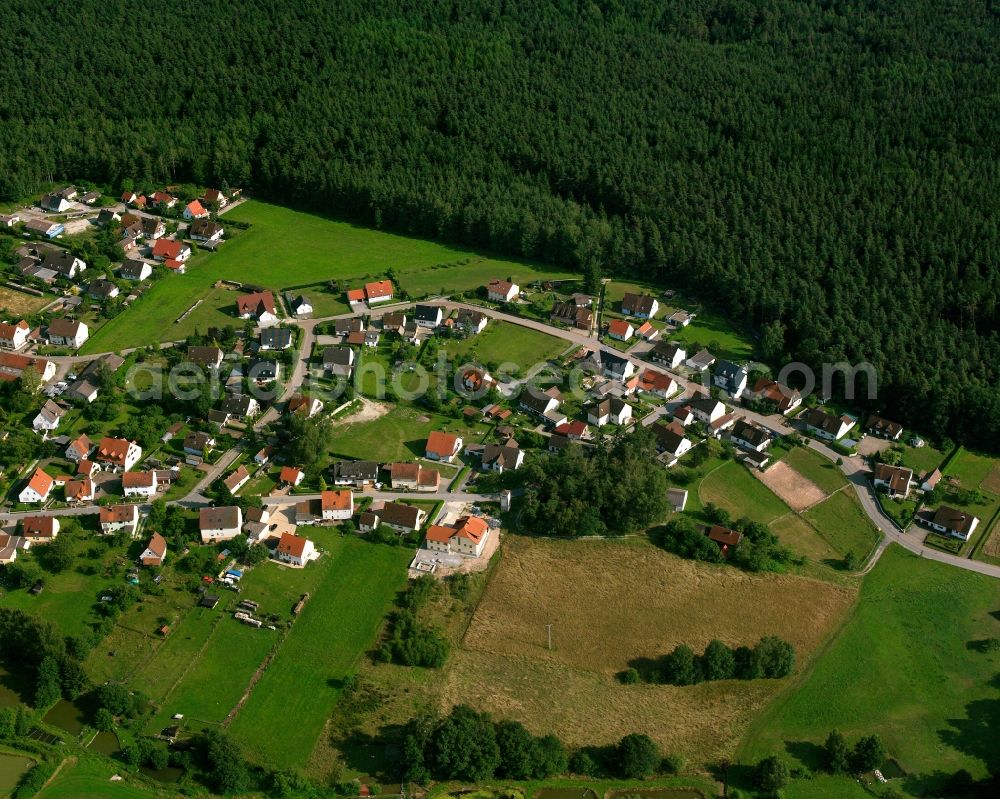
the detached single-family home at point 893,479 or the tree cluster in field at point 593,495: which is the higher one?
the tree cluster in field at point 593,495

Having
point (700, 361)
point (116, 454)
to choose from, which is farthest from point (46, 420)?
point (700, 361)

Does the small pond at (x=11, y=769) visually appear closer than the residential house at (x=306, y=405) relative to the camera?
Yes

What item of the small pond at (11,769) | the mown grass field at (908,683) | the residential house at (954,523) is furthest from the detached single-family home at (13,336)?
the residential house at (954,523)

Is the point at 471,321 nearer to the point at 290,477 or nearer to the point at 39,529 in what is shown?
the point at 290,477

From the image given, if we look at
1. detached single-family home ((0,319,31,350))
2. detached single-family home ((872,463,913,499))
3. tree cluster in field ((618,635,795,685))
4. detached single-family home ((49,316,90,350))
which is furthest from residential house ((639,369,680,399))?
detached single-family home ((0,319,31,350))

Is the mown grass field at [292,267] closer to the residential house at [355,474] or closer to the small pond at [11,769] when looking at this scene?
the residential house at [355,474]

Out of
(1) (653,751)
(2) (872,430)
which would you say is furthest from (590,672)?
(2) (872,430)

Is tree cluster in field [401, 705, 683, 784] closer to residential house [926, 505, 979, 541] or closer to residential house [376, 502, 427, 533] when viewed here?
residential house [376, 502, 427, 533]
